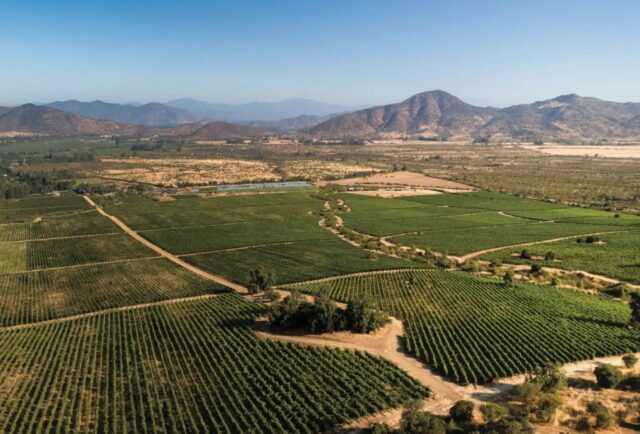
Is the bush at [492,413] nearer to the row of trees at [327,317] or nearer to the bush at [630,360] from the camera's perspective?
the bush at [630,360]

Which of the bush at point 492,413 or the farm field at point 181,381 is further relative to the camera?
the farm field at point 181,381

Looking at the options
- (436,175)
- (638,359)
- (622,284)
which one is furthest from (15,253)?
(436,175)

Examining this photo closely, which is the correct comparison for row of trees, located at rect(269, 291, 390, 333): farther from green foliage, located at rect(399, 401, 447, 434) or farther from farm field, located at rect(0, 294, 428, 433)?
green foliage, located at rect(399, 401, 447, 434)

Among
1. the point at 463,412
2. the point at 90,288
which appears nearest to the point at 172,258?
the point at 90,288

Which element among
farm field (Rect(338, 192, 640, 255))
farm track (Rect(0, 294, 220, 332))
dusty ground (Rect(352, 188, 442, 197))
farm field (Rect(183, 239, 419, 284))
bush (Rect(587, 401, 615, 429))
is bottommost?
farm track (Rect(0, 294, 220, 332))

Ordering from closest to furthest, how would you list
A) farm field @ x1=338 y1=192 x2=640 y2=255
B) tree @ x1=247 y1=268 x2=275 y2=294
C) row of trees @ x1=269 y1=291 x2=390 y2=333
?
1. row of trees @ x1=269 y1=291 x2=390 y2=333
2. tree @ x1=247 y1=268 x2=275 y2=294
3. farm field @ x1=338 y1=192 x2=640 y2=255

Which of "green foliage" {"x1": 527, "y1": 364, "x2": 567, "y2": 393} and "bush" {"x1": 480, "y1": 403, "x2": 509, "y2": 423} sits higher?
"green foliage" {"x1": 527, "y1": 364, "x2": 567, "y2": 393}

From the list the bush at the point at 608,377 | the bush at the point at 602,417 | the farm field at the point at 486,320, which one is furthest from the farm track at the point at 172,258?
the bush at the point at 602,417

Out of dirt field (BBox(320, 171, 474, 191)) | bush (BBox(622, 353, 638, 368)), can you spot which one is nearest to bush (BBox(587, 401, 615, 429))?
bush (BBox(622, 353, 638, 368))
